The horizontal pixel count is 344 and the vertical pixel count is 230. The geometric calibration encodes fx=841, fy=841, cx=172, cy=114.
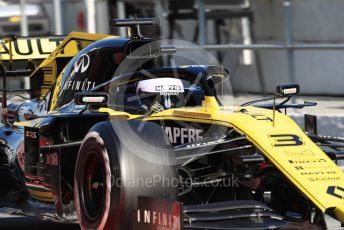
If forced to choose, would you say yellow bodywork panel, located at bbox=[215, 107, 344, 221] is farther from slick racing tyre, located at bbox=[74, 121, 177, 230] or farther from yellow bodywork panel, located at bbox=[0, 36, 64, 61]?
yellow bodywork panel, located at bbox=[0, 36, 64, 61]

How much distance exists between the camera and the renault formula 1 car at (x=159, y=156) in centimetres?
539

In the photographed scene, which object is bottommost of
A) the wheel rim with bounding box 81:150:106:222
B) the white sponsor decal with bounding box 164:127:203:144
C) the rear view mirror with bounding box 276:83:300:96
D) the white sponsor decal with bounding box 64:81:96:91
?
the wheel rim with bounding box 81:150:106:222

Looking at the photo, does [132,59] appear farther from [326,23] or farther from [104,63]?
[326,23]

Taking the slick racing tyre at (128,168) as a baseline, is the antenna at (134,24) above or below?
above

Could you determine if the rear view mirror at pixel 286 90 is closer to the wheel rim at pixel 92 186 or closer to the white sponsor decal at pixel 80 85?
the wheel rim at pixel 92 186

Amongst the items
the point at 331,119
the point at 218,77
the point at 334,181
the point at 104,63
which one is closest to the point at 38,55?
the point at 104,63

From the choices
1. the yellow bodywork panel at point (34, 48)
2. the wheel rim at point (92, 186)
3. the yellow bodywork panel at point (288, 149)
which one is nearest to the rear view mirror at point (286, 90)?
the yellow bodywork panel at point (288, 149)

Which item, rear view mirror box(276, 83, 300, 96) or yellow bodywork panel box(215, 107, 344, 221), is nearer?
yellow bodywork panel box(215, 107, 344, 221)

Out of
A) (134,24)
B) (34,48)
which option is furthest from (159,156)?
(34,48)

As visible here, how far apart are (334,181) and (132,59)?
2.42 meters

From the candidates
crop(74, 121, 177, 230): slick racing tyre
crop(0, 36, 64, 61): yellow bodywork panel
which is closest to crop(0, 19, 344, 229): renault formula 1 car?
crop(74, 121, 177, 230): slick racing tyre

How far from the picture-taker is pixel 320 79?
1330cm

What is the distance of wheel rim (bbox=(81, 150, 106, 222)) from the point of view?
579cm

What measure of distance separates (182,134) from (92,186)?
0.75 meters
